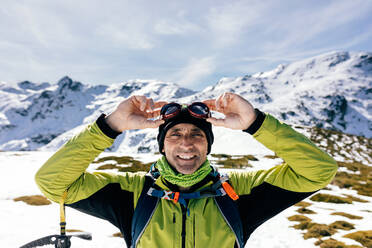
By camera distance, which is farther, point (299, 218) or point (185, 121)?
point (299, 218)

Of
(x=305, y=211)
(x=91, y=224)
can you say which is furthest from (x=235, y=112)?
(x=305, y=211)

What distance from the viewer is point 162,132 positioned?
446 cm

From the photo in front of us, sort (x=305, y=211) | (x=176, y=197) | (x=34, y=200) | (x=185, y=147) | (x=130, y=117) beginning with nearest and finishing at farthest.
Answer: (x=176, y=197) < (x=130, y=117) < (x=185, y=147) < (x=305, y=211) < (x=34, y=200)

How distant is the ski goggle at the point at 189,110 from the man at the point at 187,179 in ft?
0.06

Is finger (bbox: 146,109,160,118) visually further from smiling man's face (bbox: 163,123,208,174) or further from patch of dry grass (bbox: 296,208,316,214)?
patch of dry grass (bbox: 296,208,316,214)

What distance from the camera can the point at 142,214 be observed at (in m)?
3.74

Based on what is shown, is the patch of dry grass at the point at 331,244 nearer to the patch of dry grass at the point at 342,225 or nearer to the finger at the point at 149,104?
the patch of dry grass at the point at 342,225

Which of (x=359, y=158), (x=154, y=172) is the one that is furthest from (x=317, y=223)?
(x=359, y=158)

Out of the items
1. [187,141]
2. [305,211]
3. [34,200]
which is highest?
[187,141]

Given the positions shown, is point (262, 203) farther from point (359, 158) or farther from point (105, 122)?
point (359, 158)

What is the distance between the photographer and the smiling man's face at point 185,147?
4047mm

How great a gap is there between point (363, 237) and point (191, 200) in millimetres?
13391

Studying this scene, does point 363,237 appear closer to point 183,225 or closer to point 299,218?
point 299,218

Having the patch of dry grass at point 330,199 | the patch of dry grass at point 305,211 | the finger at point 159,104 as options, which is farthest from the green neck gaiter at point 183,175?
the patch of dry grass at point 330,199
